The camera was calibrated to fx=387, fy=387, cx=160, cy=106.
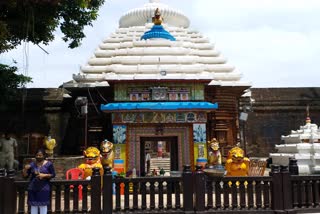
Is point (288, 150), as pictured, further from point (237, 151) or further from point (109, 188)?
point (109, 188)

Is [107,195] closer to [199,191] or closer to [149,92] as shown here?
[199,191]

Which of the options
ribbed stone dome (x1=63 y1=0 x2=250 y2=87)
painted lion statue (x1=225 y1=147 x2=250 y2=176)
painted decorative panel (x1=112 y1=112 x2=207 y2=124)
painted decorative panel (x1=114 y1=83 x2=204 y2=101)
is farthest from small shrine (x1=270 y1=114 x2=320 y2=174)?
painted decorative panel (x1=114 y1=83 x2=204 y2=101)

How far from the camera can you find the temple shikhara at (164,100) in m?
13.8

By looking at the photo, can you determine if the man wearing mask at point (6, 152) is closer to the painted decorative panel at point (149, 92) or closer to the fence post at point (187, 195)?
the painted decorative panel at point (149, 92)

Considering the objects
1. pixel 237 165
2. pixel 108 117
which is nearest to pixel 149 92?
pixel 108 117

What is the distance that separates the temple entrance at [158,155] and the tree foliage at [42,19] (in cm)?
508

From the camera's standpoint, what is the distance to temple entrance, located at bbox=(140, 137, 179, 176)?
559 inches

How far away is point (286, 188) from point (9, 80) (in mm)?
11800

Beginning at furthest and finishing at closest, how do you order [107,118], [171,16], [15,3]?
[171,16] < [107,118] < [15,3]

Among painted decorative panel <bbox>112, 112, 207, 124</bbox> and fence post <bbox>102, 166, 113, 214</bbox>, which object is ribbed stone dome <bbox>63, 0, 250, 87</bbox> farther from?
fence post <bbox>102, 166, 113, 214</bbox>

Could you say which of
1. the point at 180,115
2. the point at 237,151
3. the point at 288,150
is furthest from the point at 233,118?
the point at 237,151

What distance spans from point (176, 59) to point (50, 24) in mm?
4989

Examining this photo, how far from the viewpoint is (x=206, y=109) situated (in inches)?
544

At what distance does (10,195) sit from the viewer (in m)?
7.77
